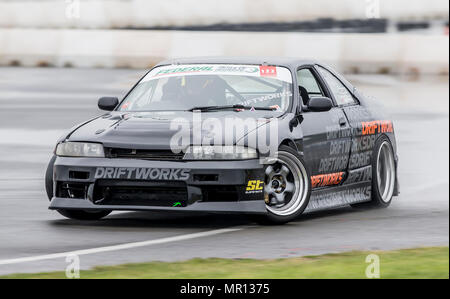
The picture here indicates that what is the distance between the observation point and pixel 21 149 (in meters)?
17.6

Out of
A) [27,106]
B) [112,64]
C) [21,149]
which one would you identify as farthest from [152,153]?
[112,64]

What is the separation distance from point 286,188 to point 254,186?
547 millimetres

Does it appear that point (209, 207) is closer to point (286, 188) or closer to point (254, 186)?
point (254, 186)

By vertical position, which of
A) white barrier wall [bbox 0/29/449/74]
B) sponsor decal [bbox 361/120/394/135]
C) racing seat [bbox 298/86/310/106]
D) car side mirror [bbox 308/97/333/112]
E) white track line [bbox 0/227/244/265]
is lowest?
white track line [bbox 0/227/244/265]

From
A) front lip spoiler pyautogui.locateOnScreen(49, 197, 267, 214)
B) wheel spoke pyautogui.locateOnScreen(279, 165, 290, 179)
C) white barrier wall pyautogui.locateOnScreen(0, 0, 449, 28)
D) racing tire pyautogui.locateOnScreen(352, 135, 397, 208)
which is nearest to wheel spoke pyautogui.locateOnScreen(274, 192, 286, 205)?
wheel spoke pyautogui.locateOnScreen(279, 165, 290, 179)

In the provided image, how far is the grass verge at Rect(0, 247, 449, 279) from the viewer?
8.55 m

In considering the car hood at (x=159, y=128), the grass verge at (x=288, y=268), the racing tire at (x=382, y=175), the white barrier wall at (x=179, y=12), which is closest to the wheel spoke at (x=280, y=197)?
the car hood at (x=159, y=128)

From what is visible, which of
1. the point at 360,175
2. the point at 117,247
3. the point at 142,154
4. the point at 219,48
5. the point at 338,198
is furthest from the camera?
the point at 219,48

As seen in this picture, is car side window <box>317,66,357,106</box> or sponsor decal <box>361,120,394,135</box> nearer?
sponsor decal <box>361,120,394,135</box>

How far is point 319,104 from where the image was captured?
11.8 meters

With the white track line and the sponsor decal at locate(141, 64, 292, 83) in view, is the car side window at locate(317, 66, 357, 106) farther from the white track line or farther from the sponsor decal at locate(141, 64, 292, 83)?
the white track line

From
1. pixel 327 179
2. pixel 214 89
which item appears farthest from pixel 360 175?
pixel 214 89

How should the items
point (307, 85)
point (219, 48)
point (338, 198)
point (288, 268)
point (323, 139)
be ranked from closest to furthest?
point (288, 268), point (323, 139), point (338, 198), point (307, 85), point (219, 48)
